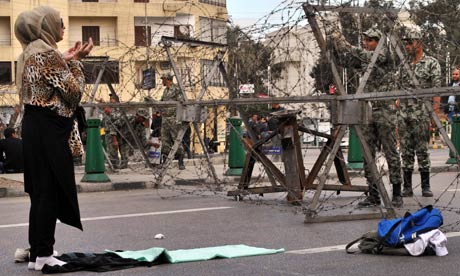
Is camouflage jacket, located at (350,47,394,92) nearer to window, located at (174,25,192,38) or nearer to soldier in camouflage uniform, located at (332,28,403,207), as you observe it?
soldier in camouflage uniform, located at (332,28,403,207)

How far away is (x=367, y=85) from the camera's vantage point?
9.04m

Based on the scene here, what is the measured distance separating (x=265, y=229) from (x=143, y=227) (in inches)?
51.4

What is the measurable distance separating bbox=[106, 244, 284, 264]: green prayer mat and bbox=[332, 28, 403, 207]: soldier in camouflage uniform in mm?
2426

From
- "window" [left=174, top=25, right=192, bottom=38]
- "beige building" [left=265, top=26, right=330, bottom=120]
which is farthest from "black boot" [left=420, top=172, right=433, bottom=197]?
"window" [left=174, top=25, right=192, bottom=38]

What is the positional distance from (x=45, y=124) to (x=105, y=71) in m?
9.25

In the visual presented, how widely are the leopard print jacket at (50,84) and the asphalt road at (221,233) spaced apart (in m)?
1.23

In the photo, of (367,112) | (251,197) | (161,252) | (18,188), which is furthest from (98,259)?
(18,188)

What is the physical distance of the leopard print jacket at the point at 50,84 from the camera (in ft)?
19.5

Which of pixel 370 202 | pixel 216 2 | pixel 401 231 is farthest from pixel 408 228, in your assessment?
pixel 216 2

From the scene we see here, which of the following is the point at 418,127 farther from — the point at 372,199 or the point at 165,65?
the point at 165,65

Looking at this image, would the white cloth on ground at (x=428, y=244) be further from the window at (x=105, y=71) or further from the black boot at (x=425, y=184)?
the window at (x=105, y=71)

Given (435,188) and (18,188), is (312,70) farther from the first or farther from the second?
(18,188)

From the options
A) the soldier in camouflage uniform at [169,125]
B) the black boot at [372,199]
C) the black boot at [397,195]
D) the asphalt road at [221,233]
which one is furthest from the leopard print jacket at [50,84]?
the soldier in camouflage uniform at [169,125]

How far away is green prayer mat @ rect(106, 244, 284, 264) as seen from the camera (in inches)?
249
